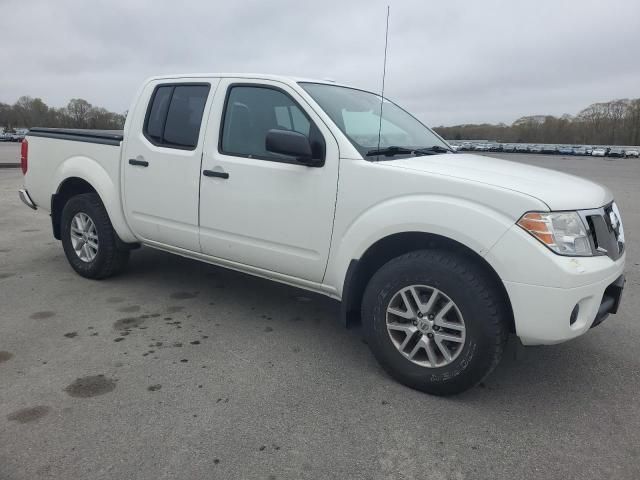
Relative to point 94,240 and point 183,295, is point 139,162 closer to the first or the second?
point 94,240

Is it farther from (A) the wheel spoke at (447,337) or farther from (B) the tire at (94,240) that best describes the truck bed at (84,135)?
(A) the wheel spoke at (447,337)

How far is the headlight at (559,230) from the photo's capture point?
252 centimetres

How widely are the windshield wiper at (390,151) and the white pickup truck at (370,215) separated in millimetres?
10

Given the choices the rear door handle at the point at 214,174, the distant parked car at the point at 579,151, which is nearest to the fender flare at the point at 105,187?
the rear door handle at the point at 214,174

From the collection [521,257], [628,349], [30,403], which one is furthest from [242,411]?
[628,349]

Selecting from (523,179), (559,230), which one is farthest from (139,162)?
(559,230)

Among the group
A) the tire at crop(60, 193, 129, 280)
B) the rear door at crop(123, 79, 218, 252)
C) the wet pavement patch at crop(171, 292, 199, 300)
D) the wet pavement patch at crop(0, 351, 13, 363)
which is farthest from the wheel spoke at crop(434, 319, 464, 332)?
the tire at crop(60, 193, 129, 280)

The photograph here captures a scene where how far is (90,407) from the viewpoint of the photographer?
267 centimetres

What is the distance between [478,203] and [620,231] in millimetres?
1167

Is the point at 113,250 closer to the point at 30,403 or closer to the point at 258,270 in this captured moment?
the point at 258,270

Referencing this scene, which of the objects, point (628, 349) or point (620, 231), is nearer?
point (620, 231)

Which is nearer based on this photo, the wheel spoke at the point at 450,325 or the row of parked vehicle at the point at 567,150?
the wheel spoke at the point at 450,325

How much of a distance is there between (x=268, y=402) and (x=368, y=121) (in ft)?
6.79

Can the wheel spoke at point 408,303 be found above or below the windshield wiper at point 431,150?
below
